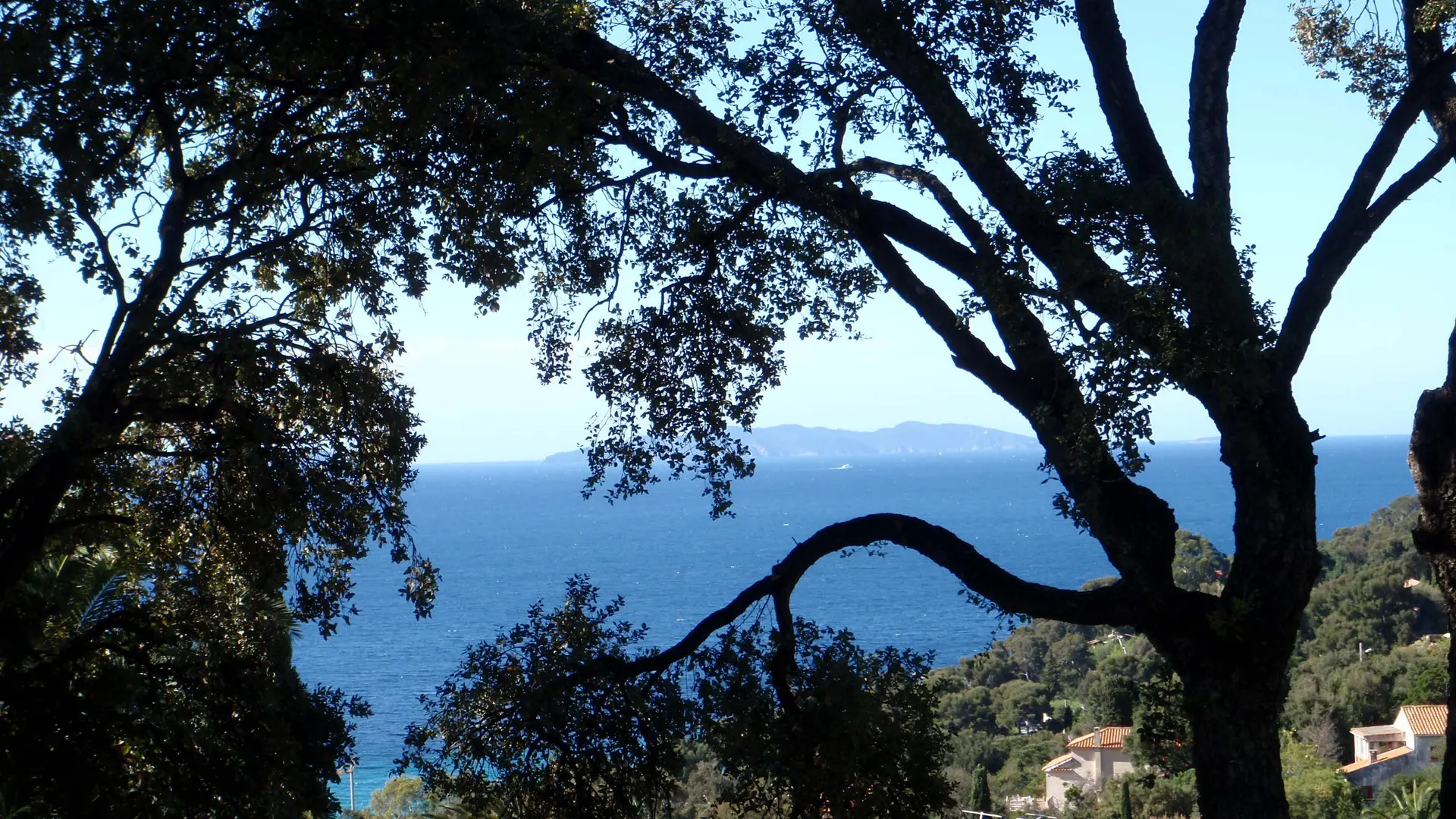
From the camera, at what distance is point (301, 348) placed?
599cm

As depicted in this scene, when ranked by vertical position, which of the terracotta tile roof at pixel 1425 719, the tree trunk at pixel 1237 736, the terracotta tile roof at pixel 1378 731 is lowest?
the terracotta tile roof at pixel 1378 731

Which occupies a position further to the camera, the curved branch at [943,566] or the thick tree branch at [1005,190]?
the curved branch at [943,566]

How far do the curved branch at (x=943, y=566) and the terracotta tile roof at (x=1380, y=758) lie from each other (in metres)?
26.3

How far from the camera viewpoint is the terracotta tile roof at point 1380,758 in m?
28.4

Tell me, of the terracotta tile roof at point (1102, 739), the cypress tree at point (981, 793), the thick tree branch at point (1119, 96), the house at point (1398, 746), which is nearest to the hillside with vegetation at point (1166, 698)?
the cypress tree at point (981, 793)

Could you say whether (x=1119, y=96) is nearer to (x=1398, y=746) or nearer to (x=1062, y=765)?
(x=1062, y=765)

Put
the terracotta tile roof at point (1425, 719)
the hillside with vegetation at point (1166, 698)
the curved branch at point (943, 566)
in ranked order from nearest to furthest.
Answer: the curved branch at point (943, 566) < the hillside with vegetation at point (1166, 698) < the terracotta tile roof at point (1425, 719)

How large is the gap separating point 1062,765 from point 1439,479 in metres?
27.2

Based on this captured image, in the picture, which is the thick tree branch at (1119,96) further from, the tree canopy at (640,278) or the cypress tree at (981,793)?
the cypress tree at (981,793)

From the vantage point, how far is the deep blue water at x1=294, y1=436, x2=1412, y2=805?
5819 cm

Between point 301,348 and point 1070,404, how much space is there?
12.2 ft

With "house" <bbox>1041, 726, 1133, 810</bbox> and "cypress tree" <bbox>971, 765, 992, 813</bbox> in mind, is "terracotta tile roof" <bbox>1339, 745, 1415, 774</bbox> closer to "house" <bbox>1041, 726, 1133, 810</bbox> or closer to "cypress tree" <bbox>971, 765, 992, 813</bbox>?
"house" <bbox>1041, 726, 1133, 810</bbox>

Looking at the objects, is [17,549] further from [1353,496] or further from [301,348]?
[1353,496]

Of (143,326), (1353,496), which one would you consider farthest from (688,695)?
(1353,496)
